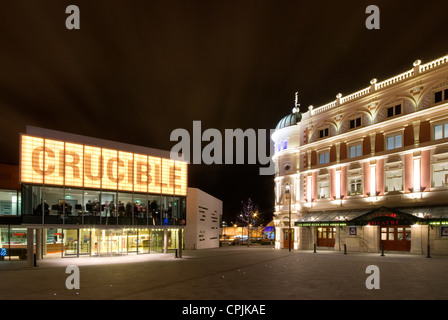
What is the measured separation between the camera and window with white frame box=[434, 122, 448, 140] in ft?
102

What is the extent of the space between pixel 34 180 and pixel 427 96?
3260 centimetres

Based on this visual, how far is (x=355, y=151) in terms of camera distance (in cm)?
3897

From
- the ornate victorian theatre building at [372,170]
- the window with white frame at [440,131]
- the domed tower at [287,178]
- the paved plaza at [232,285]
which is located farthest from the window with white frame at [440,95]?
the paved plaza at [232,285]

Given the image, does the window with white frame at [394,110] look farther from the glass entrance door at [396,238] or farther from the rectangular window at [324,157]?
the glass entrance door at [396,238]

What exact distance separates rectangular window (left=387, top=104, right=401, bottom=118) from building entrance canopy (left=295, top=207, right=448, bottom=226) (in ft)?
29.8

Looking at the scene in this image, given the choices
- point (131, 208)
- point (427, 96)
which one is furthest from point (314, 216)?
point (131, 208)

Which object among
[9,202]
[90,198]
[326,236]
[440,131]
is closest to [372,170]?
[440,131]

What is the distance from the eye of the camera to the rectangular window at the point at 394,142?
1374 inches

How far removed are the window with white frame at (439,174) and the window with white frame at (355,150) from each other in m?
7.96

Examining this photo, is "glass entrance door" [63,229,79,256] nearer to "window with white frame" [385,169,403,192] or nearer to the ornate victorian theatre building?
the ornate victorian theatre building

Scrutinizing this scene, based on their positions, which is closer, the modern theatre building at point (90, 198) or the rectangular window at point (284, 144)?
the modern theatre building at point (90, 198)

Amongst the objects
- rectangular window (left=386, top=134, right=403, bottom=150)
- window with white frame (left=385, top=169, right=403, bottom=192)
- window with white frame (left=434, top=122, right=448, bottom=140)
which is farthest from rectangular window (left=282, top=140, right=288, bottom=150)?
window with white frame (left=434, top=122, right=448, bottom=140)

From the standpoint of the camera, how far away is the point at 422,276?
56.6ft
